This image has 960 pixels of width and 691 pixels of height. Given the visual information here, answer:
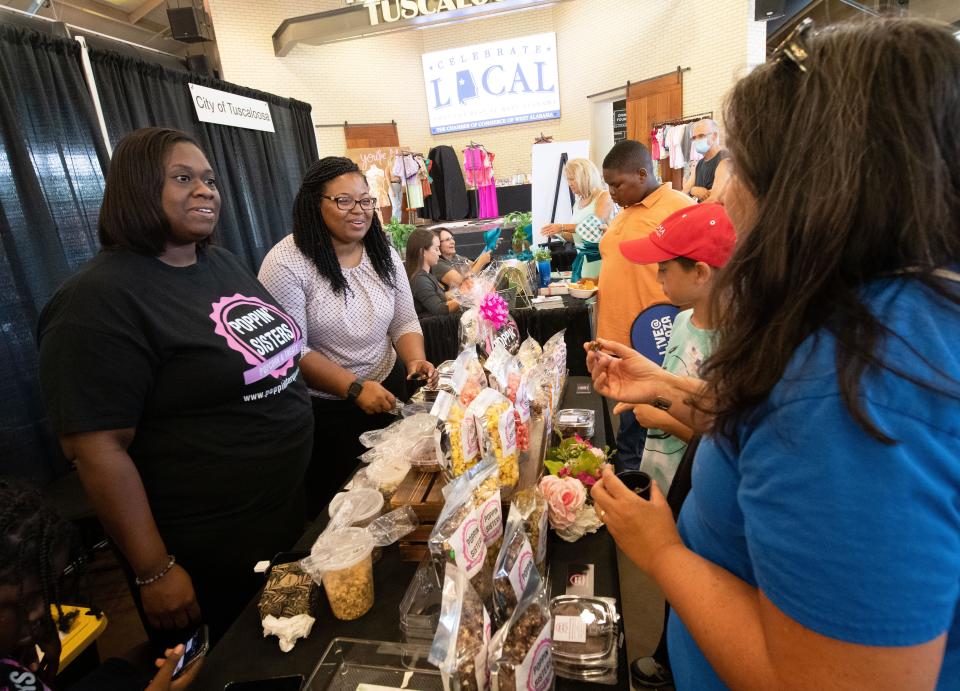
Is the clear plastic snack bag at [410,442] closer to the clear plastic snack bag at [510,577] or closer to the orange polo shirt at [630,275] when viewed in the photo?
the clear plastic snack bag at [510,577]

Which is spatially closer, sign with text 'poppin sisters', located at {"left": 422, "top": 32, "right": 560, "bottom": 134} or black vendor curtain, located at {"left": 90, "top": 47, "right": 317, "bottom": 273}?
black vendor curtain, located at {"left": 90, "top": 47, "right": 317, "bottom": 273}

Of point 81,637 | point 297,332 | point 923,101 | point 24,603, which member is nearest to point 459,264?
point 297,332

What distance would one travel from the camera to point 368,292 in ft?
7.02

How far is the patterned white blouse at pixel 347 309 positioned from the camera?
1.96 m

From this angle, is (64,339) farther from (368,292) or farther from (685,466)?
(685,466)

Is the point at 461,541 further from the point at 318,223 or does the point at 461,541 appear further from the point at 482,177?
the point at 482,177

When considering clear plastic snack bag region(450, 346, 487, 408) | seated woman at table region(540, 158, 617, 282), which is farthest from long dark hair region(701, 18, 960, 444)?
seated woman at table region(540, 158, 617, 282)

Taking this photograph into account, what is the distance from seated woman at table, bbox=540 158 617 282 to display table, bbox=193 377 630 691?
3.30m

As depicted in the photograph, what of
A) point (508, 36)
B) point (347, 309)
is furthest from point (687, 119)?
point (347, 309)

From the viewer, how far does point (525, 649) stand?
30.3 inches

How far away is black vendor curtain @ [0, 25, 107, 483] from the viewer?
9.17ft

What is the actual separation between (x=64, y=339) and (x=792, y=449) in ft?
4.75

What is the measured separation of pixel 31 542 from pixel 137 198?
2.85 feet

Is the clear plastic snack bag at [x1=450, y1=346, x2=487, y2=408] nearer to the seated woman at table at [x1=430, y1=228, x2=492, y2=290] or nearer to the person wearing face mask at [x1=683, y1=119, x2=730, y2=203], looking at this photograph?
the seated woman at table at [x1=430, y1=228, x2=492, y2=290]
